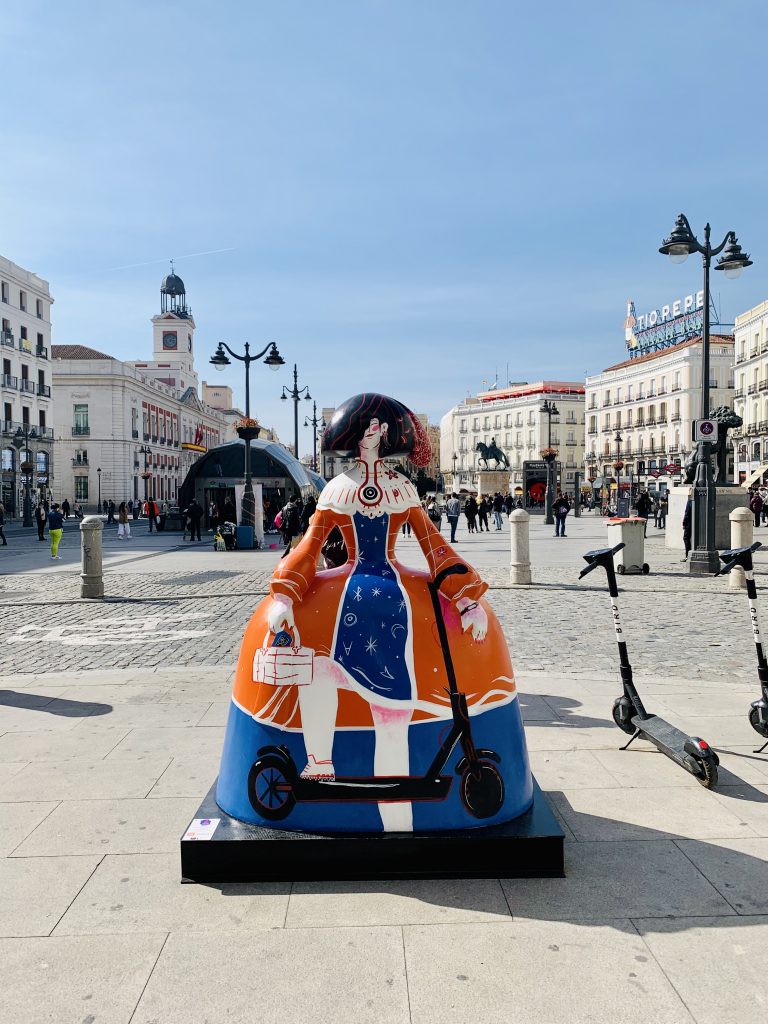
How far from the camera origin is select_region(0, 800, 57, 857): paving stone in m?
3.17

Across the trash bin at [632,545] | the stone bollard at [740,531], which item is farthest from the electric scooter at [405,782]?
the trash bin at [632,545]

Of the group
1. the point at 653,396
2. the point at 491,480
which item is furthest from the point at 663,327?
the point at 491,480

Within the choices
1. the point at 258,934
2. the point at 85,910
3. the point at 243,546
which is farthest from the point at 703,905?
the point at 243,546

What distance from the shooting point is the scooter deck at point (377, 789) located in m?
2.81

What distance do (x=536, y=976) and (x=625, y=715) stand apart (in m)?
2.28

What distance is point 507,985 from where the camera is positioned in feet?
7.35

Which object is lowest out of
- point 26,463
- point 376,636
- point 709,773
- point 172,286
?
point 709,773

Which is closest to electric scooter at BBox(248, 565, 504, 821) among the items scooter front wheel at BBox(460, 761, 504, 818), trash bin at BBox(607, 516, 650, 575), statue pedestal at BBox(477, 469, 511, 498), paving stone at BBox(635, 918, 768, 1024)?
scooter front wheel at BBox(460, 761, 504, 818)

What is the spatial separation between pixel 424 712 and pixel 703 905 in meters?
1.19

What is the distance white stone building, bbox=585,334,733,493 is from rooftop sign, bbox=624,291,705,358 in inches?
58.0

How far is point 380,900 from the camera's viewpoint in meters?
2.71

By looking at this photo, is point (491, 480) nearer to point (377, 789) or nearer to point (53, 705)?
point (53, 705)

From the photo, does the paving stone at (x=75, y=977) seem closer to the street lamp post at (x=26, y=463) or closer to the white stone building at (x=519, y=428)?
the street lamp post at (x=26, y=463)

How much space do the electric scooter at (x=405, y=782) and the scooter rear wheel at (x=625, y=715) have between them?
5.68 ft
